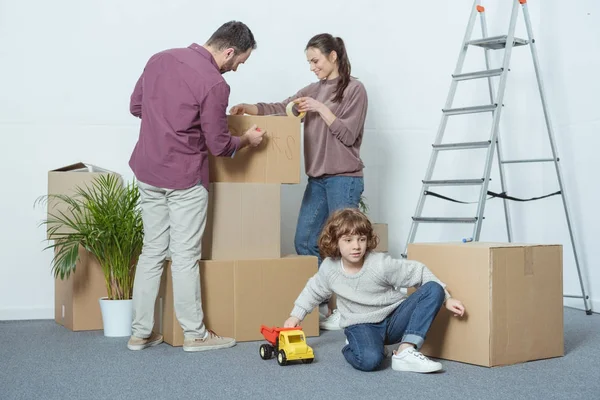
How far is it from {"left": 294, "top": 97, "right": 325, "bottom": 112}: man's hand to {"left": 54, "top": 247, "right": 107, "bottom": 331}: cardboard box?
47.2 inches

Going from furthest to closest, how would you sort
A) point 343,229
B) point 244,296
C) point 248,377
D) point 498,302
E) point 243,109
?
1. point 243,109
2. point 244,296
3. point 343,229
4. point 498,302
5. point 248,377

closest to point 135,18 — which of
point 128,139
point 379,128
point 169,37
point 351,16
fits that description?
point 169,37

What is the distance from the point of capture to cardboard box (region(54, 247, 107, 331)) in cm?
351

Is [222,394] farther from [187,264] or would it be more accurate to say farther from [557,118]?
[557,118]

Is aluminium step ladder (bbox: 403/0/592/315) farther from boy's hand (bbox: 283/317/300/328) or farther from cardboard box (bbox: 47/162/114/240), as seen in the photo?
cardboard box (bbox: 47/162/114/240)

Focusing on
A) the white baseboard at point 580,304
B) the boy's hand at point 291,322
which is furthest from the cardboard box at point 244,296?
the white baseboard at point 580,304

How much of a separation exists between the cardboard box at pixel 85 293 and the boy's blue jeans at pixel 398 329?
1383mm

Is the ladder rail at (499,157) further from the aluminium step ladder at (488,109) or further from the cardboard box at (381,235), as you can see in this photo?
the cardboard box at (381,235)

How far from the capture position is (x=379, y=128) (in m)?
4.45

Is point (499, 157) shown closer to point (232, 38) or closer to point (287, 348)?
point (232, 38)

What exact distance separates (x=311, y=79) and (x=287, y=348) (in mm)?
2027

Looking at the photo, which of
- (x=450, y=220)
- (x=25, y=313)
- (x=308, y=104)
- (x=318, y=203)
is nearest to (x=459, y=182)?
(x=450, y=220)

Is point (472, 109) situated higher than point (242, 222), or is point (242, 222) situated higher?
point (472, 109)

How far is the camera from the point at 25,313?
3.88 m
